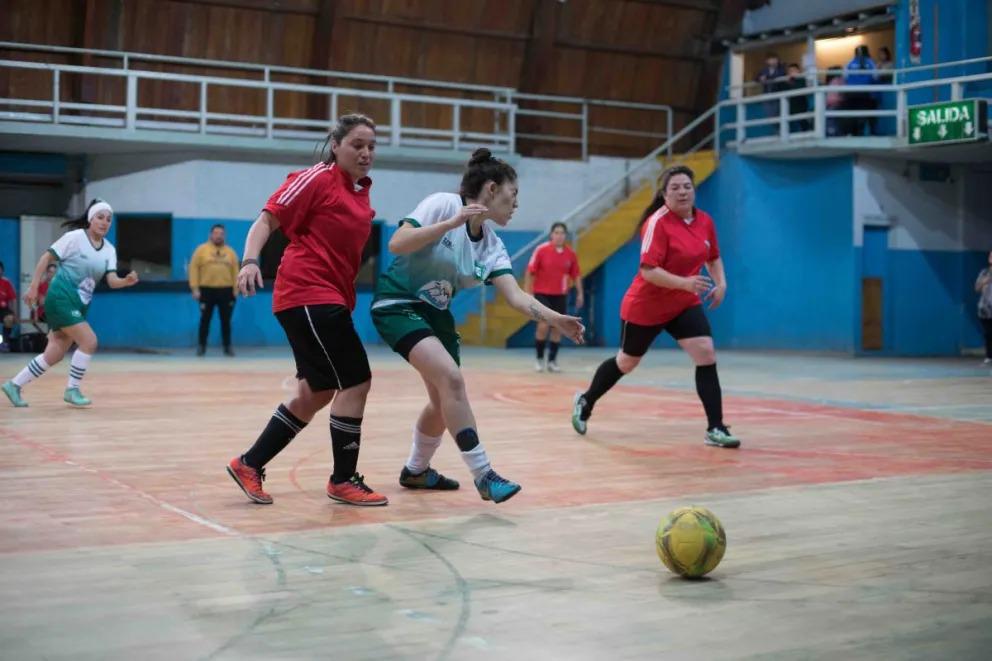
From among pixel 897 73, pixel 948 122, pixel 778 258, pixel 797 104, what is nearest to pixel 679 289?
pixel 948 122

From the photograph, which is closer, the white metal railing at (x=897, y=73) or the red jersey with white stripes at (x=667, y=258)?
the red jersey with white stripes at (x=667, y=258)

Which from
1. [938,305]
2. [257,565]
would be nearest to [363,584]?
[257,565]

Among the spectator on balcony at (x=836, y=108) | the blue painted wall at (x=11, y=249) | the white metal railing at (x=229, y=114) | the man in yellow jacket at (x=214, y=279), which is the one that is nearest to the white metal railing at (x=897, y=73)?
the spectator on balcony at (x=836, y=108)

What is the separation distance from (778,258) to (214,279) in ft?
38.0

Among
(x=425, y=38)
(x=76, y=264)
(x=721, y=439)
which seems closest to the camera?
(x=721, y=439)

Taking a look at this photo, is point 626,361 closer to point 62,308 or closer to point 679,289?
point 679,289

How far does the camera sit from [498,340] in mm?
25703

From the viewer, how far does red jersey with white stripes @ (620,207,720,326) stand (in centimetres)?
957

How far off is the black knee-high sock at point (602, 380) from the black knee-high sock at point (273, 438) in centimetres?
385

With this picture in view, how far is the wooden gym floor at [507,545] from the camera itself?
413 centimetres

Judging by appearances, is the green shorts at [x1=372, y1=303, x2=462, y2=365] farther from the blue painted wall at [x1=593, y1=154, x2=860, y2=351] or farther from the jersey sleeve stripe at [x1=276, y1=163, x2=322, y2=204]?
the blue painted wall at [x1=593, y1=154, x2=860, y2=351]

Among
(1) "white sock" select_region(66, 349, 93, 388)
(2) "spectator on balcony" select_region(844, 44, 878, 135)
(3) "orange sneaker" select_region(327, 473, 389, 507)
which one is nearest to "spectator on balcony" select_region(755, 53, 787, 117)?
(2) "spectator on balcony" select_region(844, 44, 878, 135)

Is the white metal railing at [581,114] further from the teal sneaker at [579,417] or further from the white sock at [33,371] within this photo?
the teal sneaker at [579,417]

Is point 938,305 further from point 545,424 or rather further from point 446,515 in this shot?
point 446,515
